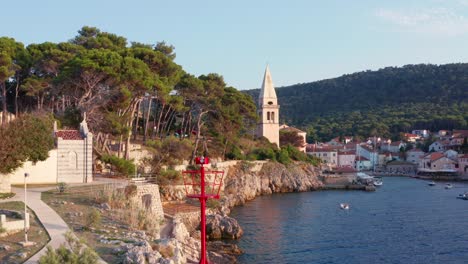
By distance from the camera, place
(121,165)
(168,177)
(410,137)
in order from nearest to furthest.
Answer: (121,165) < (168,177) < (410,137)

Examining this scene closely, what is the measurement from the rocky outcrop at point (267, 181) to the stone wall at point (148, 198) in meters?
13.2

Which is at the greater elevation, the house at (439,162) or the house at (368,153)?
the house at (368,153)

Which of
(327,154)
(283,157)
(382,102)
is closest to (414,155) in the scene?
(327,154)

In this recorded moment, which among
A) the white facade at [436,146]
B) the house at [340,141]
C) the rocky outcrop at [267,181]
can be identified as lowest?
the rocky outcrop at [267,181]

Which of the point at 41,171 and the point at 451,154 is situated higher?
the point at 451,154

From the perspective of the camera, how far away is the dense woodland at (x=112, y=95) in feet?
101

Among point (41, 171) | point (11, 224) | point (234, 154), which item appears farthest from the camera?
point (234, 154)

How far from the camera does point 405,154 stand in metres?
101

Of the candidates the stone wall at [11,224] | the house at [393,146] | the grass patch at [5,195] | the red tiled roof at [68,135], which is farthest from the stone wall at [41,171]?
the house at [393,146]

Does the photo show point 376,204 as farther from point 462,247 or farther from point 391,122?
point 391,122

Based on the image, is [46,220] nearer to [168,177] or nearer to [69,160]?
[69,160]

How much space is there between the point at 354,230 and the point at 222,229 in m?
8.57

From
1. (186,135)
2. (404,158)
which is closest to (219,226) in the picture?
(186,135)

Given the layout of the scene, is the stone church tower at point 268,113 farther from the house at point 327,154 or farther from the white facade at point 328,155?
the white facade at point 328,155
